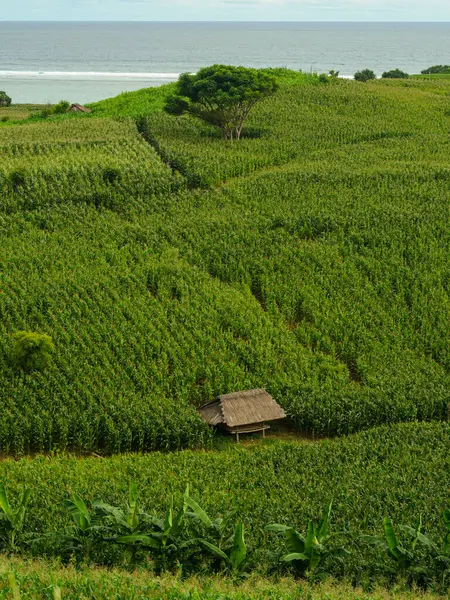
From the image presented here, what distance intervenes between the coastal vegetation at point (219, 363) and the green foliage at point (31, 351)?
8cm

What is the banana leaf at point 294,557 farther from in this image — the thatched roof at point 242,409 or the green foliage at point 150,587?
the thatched roof at point 242,409

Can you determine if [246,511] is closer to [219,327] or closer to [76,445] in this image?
[76,445]

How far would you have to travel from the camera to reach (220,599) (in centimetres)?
1327

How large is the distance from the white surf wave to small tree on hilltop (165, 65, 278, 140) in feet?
268

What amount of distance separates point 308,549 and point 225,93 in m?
40.4

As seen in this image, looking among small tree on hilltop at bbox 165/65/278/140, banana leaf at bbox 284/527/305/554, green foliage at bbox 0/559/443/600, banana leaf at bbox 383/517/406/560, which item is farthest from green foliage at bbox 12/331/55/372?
small tree on hilltop at bbox 165/65/278/140

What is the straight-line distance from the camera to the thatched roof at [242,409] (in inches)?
959

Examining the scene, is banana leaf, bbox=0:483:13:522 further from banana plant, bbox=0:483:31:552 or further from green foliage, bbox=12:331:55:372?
green foliage, bbox=12:331:55:372

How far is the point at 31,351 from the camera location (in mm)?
25844

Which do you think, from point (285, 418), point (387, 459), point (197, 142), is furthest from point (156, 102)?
point (387, 459)

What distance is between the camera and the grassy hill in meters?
25.6

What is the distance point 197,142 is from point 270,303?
2519 cm

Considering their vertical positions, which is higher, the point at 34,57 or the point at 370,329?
the point at 34,57

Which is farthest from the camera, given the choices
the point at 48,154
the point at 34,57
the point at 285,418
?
the point at 34,57
